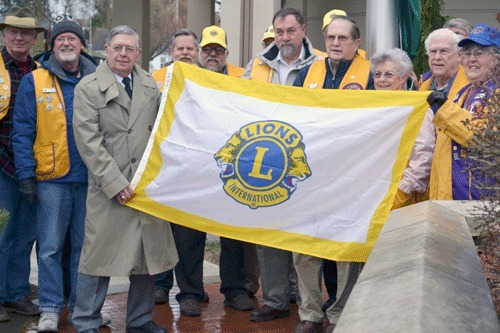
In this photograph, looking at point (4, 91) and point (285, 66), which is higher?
point (285, 66)

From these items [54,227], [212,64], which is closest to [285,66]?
[212,64]

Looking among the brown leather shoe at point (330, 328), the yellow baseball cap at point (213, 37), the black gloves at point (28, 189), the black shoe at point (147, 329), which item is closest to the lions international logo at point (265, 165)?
the brown leather shoe at point (330, 328)

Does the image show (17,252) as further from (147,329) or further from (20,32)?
(20,32)

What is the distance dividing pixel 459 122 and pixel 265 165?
4.44 ft

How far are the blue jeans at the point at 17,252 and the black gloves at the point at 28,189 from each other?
50 cm

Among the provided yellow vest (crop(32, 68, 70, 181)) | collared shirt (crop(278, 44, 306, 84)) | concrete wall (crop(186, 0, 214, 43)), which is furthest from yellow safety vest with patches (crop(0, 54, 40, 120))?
concrete wall (crop(186, 0, 214, 43))

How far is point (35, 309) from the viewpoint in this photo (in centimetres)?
779

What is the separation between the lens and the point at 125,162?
6.81 meters

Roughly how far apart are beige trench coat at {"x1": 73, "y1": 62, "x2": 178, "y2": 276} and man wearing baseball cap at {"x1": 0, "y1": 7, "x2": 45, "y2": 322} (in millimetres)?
931

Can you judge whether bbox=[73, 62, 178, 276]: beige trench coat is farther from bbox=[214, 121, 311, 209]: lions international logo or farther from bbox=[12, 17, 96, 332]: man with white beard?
bbox=[214, 121, 311, 209]: lions international logo

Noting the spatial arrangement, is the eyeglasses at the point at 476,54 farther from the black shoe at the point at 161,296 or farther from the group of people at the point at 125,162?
the black shoe at the point at 161,296

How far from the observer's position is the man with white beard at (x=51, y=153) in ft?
23.6

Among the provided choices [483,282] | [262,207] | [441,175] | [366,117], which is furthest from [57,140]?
[483,282]

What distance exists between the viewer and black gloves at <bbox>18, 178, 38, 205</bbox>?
713 cm
